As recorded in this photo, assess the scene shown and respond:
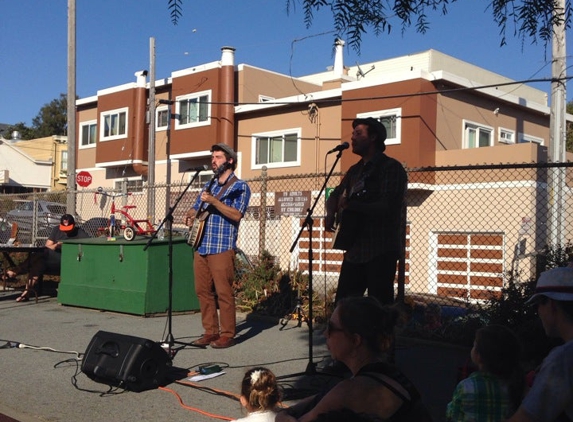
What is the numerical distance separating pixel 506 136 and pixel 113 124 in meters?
18.2

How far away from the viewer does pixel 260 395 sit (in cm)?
348

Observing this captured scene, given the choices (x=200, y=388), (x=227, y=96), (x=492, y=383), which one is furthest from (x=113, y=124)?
(x=492, y=383)

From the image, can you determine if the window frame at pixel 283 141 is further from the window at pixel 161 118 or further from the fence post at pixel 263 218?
the fence post at pixel 263 218

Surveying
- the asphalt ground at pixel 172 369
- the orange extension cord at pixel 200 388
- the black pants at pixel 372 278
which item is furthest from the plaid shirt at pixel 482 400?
the black pants at pixel 372 278

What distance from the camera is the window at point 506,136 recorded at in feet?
82.1

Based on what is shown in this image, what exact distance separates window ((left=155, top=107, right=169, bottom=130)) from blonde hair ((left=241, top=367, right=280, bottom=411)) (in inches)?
1123

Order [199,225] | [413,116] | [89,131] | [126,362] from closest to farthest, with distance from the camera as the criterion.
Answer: [126,362] < [199,225] < [413,116] < [89,131]

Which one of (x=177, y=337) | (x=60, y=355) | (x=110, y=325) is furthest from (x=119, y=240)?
(x=60, y=355)

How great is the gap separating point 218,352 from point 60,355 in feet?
5.10

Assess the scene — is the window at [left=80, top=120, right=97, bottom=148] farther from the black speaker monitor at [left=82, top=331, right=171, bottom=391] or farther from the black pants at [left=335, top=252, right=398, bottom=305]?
the black pants at [left=335, top=252, right=398, bottom=305]

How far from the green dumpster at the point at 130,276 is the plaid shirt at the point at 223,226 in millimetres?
2231

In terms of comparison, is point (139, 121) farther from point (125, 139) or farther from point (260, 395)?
point (260, 395)

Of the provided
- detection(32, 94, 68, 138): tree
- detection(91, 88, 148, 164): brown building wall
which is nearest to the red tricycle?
detection(91, 88, 148, 164): brown building wall

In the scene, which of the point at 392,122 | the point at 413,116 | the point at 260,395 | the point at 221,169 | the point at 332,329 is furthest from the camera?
the point at 392,122
